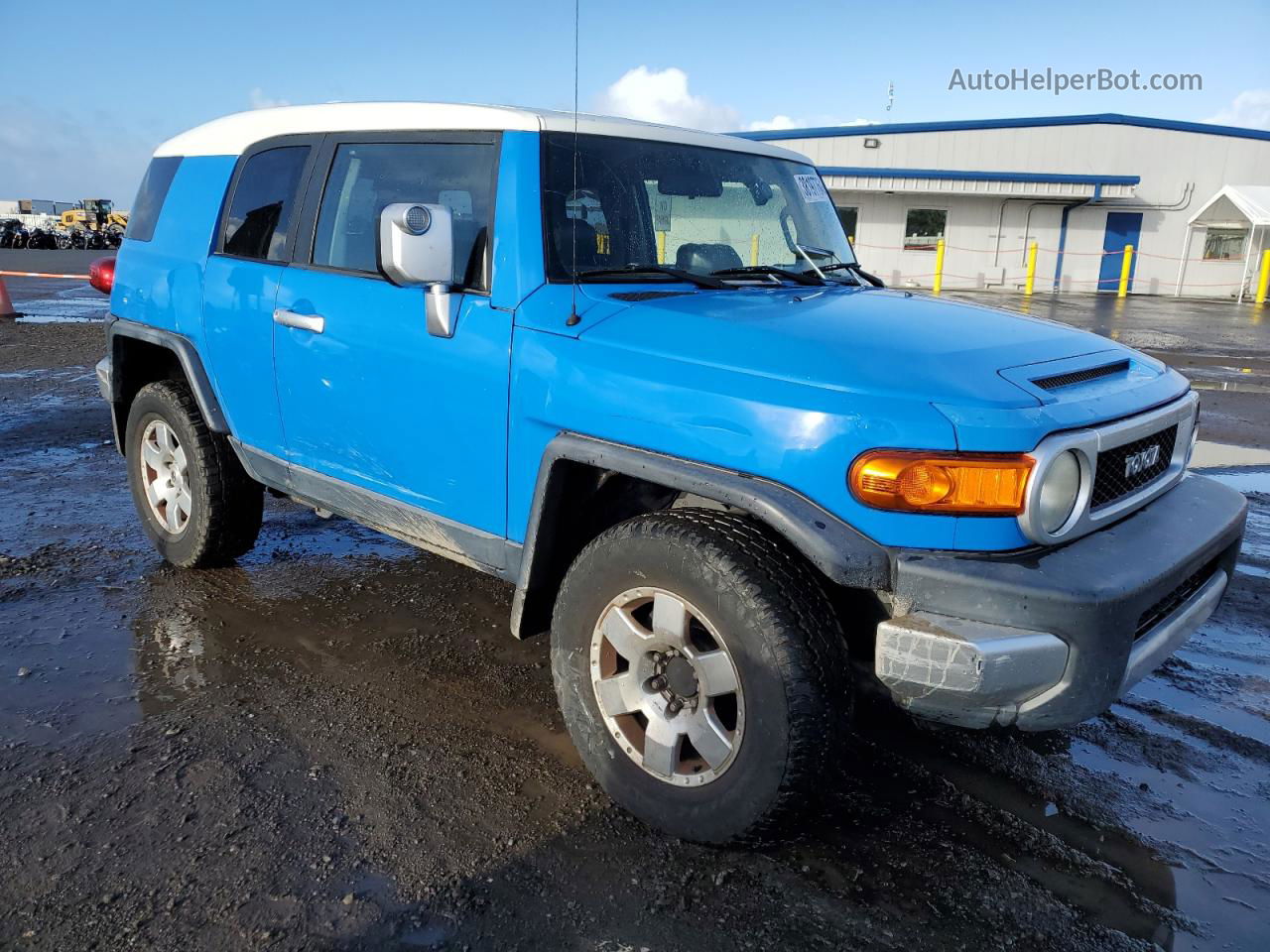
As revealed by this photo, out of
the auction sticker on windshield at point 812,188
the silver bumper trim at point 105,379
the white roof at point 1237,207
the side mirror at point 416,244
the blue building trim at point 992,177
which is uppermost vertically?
the blue building trim at point 992,177

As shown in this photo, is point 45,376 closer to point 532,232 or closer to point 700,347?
point 532,232

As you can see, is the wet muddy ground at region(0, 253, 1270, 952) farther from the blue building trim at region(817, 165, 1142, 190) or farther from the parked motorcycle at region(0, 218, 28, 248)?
the parked motorcycle at region(0, 218, 28, 248)

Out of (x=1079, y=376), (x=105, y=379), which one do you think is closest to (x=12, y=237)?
(x=105, y=379)

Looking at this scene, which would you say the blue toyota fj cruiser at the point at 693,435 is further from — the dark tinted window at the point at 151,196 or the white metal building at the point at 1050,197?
the white metal building at the point at 1050,197

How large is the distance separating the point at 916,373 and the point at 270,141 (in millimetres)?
2954

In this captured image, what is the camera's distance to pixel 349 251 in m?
3.44

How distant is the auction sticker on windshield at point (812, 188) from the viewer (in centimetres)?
389

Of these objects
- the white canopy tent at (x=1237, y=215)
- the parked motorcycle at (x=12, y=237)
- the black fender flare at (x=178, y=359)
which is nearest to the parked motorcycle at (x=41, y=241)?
the parked motorcycle at (x=12, y=237)

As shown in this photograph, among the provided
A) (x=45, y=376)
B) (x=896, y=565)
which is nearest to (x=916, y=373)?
(x=896, y=565)

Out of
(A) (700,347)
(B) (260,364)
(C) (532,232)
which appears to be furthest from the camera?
(B) (260,364)

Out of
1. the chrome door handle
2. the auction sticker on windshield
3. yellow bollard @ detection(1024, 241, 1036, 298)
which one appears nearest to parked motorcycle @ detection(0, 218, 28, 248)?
yellow bollard @ detection(1024, 241, 1036, 298)

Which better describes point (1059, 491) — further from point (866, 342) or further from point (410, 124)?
point (410, 124)

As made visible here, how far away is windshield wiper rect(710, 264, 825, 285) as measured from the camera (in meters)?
3.27

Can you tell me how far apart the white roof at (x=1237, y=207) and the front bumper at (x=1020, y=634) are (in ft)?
84.0
